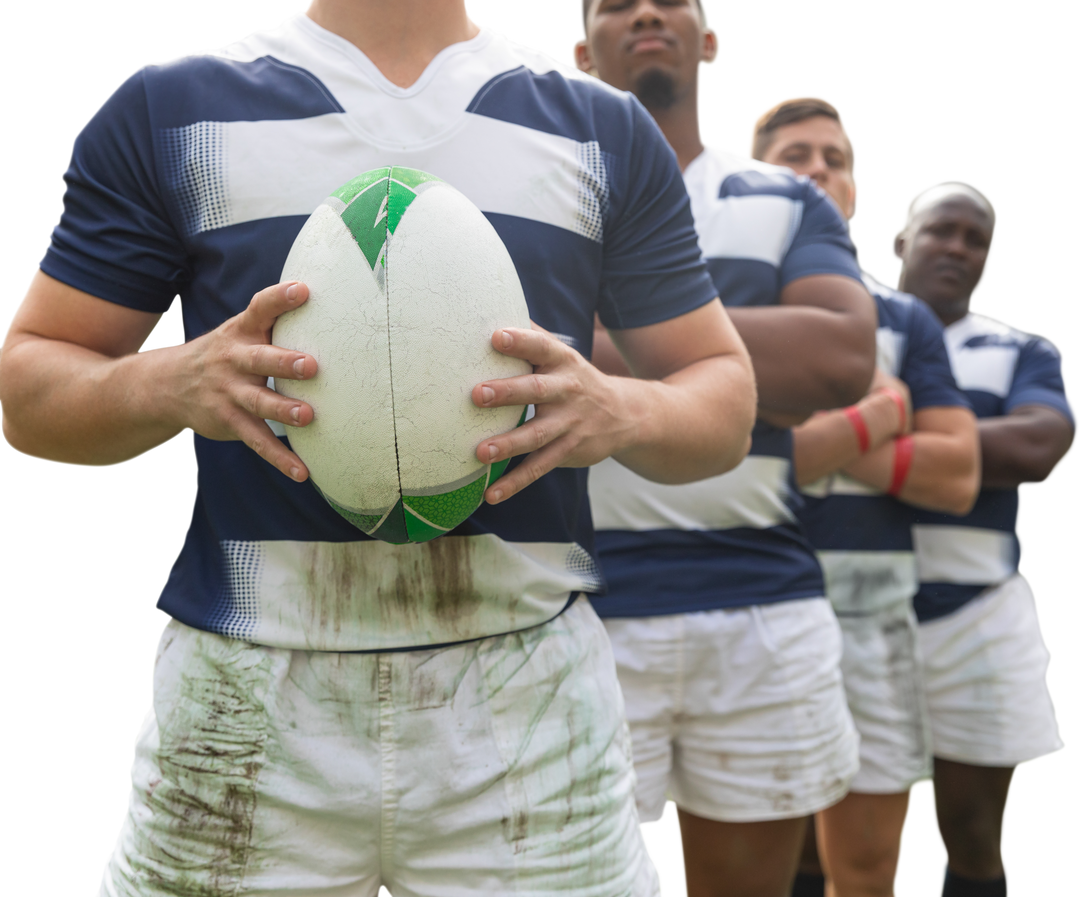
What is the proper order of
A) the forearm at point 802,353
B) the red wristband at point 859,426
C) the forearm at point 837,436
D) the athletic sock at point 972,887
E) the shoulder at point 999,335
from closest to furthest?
1. the forearm at point 802,353
2. the forearm at point 837,436
3. the red wristband at point 859,426
4. the athletic sock at point 972,887
5. the shoulder at point 999,335

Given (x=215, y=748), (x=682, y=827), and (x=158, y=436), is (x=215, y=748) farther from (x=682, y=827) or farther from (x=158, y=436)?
(x=682, y=827)

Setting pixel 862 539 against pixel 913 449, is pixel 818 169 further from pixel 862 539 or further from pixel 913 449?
pixel 862 539

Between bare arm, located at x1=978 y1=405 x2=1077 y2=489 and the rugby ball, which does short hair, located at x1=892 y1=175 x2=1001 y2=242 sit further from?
the rugby ball

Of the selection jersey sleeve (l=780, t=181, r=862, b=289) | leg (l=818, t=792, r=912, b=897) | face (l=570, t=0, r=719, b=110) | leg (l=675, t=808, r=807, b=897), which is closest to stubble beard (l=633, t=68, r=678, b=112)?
face (l=570, t=0, r=719, b=110)

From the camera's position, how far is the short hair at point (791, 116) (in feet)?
14.3

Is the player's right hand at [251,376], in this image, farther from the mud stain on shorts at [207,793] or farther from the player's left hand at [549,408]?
the mud stain on shorts at [207,793]

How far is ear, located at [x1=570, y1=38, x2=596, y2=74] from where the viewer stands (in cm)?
319

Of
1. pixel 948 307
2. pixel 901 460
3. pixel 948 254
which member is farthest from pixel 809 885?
pixel 948 254

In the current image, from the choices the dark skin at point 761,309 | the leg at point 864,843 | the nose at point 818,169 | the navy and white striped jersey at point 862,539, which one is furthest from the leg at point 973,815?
the nose at point 818,169

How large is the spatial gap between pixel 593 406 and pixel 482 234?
0.31m

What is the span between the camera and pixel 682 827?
2943 millimetres

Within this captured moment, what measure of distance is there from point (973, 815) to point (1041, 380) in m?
1.90

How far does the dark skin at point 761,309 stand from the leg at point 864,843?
182cm

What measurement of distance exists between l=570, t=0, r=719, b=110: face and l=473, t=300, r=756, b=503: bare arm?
4.80ft
